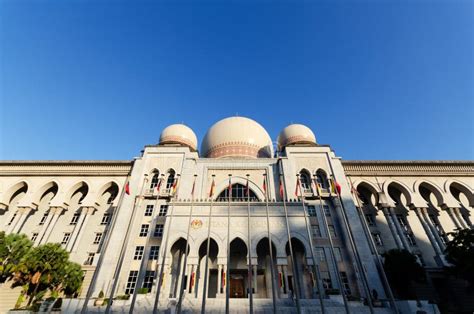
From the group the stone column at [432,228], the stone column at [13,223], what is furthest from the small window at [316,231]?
the stone column at [13,223]

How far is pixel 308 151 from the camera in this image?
1113 inches

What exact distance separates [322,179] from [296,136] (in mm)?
7315

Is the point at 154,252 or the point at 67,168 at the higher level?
the point at 67,168

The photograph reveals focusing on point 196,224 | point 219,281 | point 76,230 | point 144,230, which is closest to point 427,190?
point 219,281

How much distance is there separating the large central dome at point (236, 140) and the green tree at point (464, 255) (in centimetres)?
2066

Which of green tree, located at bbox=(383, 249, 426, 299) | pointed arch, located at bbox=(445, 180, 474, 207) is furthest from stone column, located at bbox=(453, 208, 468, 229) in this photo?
green tree, located at bbox=(383, 249, 426, 299)

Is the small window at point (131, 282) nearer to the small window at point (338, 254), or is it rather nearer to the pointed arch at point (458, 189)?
the small window at point (338, 254)

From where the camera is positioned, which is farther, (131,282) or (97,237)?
(97,237)

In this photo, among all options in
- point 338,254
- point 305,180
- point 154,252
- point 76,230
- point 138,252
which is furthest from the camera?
point 305,180

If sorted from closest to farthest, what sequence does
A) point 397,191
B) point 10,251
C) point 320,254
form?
1. point 10,251
2. point 320,254
3. point 397,191

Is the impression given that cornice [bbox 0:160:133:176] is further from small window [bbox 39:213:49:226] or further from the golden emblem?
the golden emblem

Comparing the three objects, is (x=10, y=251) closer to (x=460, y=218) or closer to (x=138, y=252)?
(x=138, y=252)

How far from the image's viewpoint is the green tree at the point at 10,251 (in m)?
16.8

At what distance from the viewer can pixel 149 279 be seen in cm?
1997
